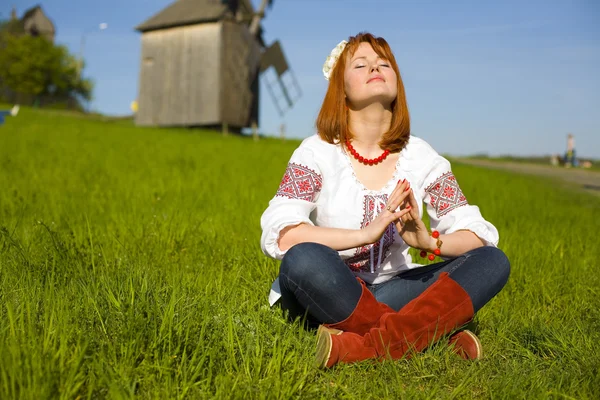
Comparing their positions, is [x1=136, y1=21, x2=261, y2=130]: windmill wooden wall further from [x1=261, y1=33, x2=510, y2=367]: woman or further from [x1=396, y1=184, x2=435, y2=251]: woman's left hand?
[x1=396, y1=184, x2=435, y2=251]: woman's left hand

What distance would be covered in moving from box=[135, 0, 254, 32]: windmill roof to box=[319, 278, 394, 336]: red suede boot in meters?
20.0

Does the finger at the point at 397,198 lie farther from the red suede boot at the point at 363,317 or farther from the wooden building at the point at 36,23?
the wooden building at the point at 36,23

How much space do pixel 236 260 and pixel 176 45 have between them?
1988 cm

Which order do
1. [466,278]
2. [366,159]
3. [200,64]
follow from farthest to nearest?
[200,64] → [366,159] → [466,278]

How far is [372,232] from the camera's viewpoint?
7.32 ft

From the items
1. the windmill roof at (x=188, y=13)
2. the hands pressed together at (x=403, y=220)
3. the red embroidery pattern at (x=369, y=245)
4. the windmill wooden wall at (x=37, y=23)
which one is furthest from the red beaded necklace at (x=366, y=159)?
the windmill wooden wall at (x=37, y=23)

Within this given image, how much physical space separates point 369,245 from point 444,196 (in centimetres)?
43

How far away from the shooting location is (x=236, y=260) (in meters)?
3.45

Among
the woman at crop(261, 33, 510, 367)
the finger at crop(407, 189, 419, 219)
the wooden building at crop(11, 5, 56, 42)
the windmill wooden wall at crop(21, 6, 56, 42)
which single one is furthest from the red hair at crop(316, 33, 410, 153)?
the windmill wooden wall at crop(21, 6, 56, 42)

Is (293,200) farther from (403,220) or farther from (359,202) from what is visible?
(403,220)

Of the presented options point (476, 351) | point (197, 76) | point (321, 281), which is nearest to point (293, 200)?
point (321, 281)

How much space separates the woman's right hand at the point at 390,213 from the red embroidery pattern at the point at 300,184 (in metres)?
0.41

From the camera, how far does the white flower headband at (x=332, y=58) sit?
110 inches

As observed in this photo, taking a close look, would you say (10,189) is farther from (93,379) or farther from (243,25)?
(243,25)
